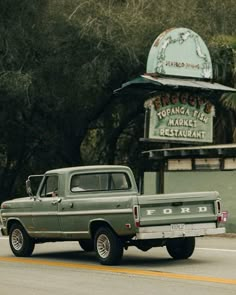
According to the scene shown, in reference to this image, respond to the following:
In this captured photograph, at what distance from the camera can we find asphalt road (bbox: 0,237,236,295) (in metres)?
11.4

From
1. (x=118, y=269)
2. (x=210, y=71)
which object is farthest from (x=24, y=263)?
(x=210, y=71)

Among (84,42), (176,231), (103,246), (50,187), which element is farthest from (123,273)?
(84,42)

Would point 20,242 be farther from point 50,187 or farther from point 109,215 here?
point 109,215

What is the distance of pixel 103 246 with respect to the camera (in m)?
14.6

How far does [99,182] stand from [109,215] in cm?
166

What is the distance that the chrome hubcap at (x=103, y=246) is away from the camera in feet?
47.4

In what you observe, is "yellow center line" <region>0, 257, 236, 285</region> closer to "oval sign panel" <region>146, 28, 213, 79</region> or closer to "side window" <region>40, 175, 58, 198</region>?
"side window" <region>40, 175, 58, 198</region>

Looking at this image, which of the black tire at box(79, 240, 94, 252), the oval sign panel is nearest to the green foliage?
the oval sign panel

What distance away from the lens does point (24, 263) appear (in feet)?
51.0

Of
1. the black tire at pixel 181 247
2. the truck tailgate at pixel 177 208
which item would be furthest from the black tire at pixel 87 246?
the truck tailgate at pixel 177 208

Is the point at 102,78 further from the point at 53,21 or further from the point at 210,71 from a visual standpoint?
the point at 210,71

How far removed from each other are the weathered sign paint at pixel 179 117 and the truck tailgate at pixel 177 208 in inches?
389

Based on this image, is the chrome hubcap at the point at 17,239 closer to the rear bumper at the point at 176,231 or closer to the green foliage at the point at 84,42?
the rear bumper at the point at 176,231

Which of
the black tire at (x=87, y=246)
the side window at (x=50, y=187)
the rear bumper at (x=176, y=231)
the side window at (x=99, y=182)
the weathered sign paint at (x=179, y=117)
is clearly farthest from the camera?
the weathered sign paint at (x=179, y=117)
